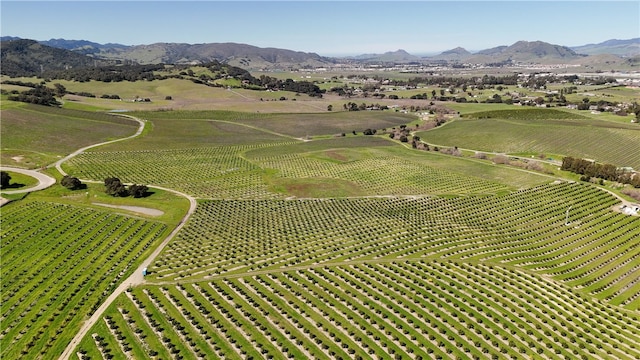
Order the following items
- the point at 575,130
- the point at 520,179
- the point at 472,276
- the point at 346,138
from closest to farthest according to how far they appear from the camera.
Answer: the point at 472,276
the point at 520,179
the point at 575,130
the point at 346,138

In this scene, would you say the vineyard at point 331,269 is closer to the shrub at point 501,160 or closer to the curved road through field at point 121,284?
the curved road through field at point 121,284

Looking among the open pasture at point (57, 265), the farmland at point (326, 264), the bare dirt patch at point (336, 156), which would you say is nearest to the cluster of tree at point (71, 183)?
the farmland at point (326, 264)

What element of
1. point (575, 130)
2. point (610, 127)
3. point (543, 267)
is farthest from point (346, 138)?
point (543, 267)

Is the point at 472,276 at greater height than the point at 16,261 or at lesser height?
lesser

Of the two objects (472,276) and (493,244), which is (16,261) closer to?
(472,276)

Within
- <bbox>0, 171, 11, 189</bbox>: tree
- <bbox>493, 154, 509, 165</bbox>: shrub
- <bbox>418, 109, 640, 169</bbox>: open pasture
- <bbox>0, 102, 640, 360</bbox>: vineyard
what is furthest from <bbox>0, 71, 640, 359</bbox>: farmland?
<bbox>0, 171, 11, 189</bbox>: tree

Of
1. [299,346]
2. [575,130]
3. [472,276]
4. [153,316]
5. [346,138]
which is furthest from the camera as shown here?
[346,138]
